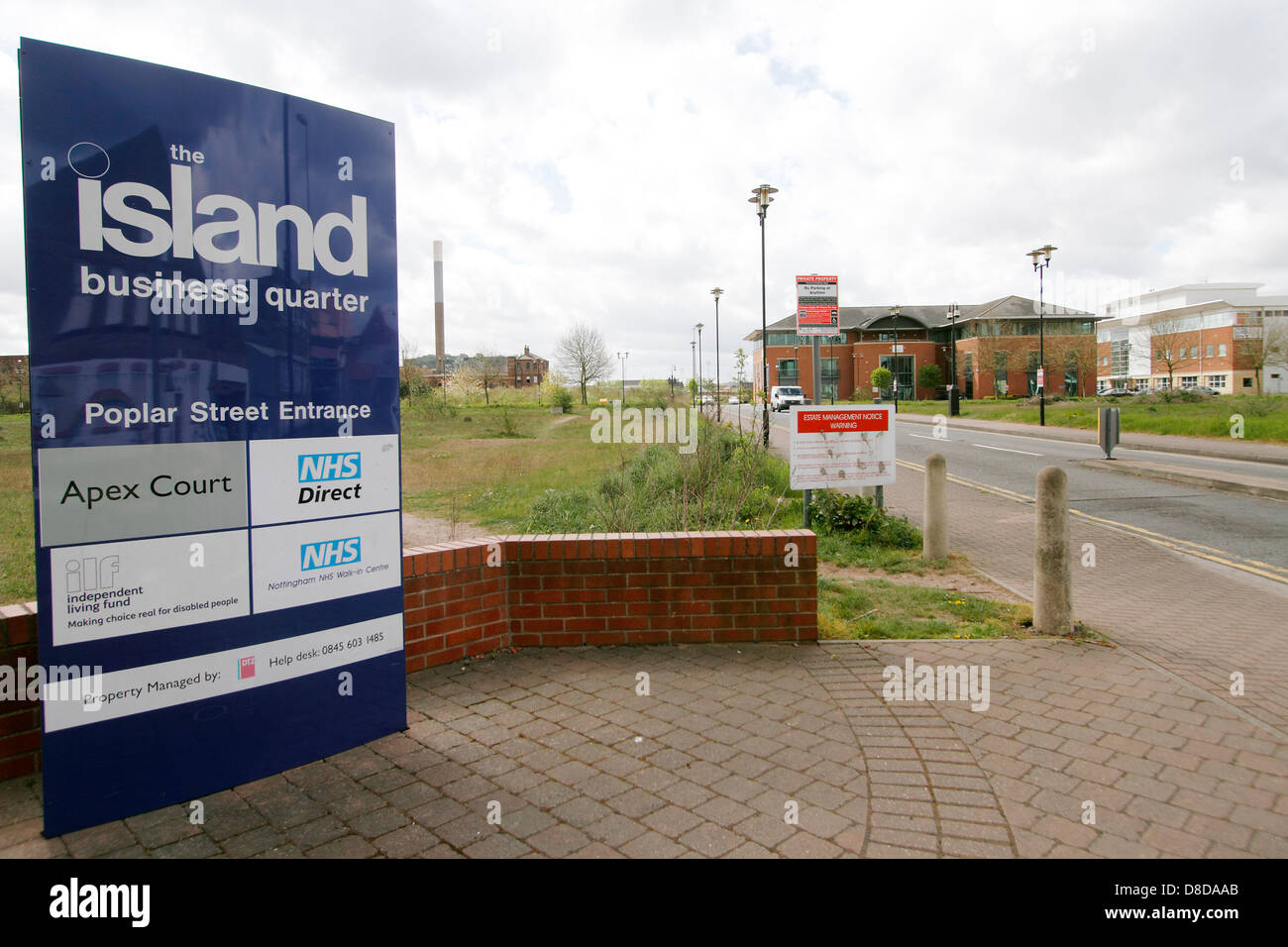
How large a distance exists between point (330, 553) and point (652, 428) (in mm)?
20224

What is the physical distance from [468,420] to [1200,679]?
148 feet

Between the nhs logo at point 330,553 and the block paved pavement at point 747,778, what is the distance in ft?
2.90

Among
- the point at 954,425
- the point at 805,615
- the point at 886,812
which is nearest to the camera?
the point at 886,812

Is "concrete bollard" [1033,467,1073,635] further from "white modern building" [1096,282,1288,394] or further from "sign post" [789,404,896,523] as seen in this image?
"white modern building" [1096,282,1288,394]

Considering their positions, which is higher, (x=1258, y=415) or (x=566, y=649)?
(x=1258, y=415)

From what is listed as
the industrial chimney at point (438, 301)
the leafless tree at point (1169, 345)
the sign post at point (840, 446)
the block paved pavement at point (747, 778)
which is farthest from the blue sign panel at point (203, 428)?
the leafless tree at point (1169, 345)

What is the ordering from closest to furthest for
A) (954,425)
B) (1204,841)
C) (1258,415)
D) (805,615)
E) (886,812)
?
1. (1204,841)
2. (886,812)
3. (805,615)
4. (1258,415)
5. (954,425)

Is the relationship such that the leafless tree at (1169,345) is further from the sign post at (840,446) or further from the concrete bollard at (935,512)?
the sign post at (840,446)

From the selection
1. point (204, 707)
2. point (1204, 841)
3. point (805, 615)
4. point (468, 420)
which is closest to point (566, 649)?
point (805, 615)

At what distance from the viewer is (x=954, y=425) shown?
115 feet

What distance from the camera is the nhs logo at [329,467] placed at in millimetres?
3570

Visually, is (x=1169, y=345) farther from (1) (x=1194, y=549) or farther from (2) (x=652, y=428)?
(1) (x=1194, y=549)

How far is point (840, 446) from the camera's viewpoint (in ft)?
27.2

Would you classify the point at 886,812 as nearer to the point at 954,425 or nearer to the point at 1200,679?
the point at 1200,679
